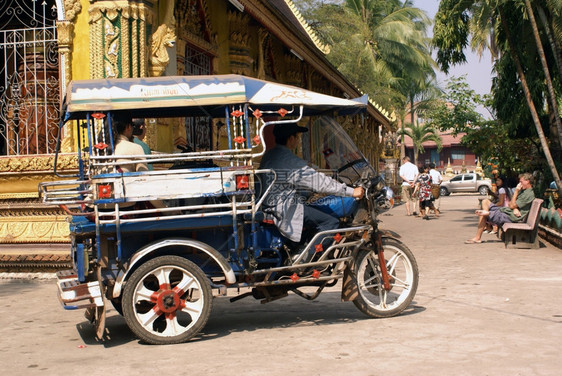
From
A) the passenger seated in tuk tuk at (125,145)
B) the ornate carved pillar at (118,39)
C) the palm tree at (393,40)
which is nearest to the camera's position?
the passenger seated in tuk tuk at (125,145)

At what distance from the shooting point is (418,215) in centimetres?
2544

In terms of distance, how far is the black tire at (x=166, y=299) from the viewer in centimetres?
634

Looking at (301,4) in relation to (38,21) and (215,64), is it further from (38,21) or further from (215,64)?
(38,21)

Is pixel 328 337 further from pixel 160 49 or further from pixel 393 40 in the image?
pixel 393 40

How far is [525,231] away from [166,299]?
9306mm

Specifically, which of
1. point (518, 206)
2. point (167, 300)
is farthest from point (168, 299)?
point (518, 206)

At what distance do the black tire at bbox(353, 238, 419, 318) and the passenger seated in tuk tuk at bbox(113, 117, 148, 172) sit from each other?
2.21 meters

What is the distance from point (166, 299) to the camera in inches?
252

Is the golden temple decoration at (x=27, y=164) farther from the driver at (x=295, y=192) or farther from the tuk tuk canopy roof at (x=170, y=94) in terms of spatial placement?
the driver at (x=295, y=192)

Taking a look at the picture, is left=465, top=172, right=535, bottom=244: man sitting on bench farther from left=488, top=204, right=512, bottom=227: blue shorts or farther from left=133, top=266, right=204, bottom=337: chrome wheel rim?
left=133, top=266, right=204, bottom=337: chrome wheel rim

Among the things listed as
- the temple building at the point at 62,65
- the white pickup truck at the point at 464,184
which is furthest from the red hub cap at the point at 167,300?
the white pickup truck at the point at 464,184

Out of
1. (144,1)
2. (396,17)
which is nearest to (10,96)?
(144,1)

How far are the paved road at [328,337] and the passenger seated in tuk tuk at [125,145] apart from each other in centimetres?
149

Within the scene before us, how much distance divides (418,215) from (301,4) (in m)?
10.5
